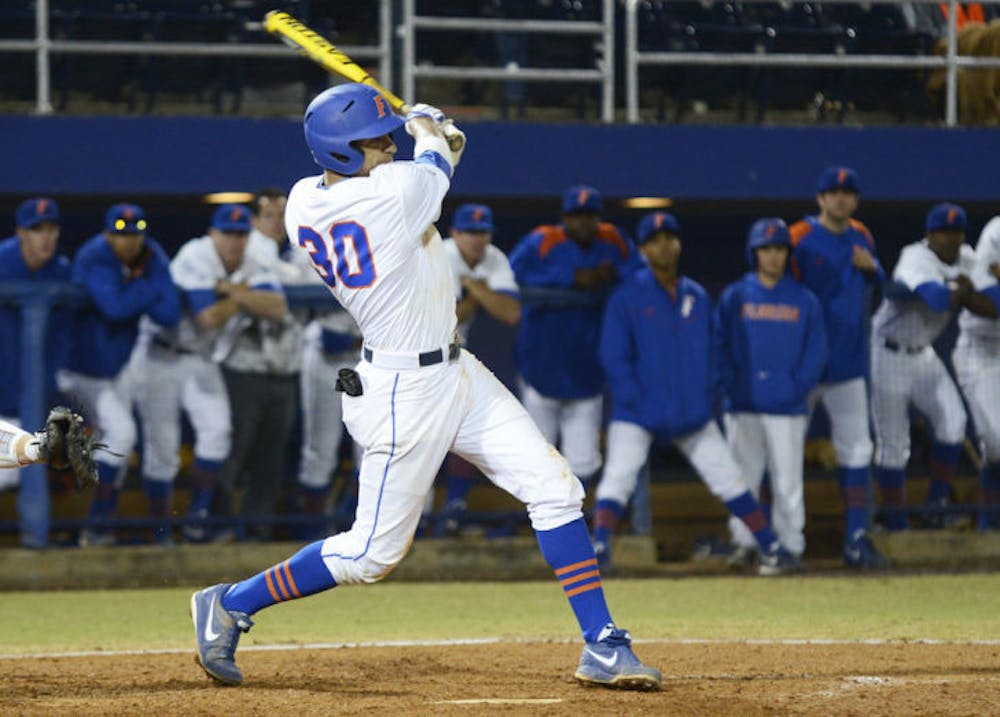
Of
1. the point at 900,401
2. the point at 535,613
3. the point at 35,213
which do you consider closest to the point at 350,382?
the point at 535,613

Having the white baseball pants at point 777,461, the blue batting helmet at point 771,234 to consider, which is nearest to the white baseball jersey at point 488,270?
the blue batting helmet at point 771,234

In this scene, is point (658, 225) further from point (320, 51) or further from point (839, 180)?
point (320, 51)

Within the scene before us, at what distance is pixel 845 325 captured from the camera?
365 inches

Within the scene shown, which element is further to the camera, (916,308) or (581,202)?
(916,308)

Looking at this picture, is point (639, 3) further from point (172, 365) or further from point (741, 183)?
point (172, 365)

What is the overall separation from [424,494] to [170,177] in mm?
6452

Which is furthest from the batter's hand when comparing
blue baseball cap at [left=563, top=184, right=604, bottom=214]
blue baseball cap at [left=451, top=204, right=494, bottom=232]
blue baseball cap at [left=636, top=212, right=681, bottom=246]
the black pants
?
the black pants

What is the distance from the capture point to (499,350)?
10.1m

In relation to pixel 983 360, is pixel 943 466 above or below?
below

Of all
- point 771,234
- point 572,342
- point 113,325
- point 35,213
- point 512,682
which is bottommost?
point 512,682

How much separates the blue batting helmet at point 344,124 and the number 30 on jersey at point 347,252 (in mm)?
202

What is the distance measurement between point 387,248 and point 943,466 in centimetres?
534

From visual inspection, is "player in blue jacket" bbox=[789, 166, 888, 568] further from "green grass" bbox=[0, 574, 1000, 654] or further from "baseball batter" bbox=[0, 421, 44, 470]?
"baseball batter" bbox=[0, 421, 44, 470]

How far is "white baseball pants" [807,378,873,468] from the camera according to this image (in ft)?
30.4
